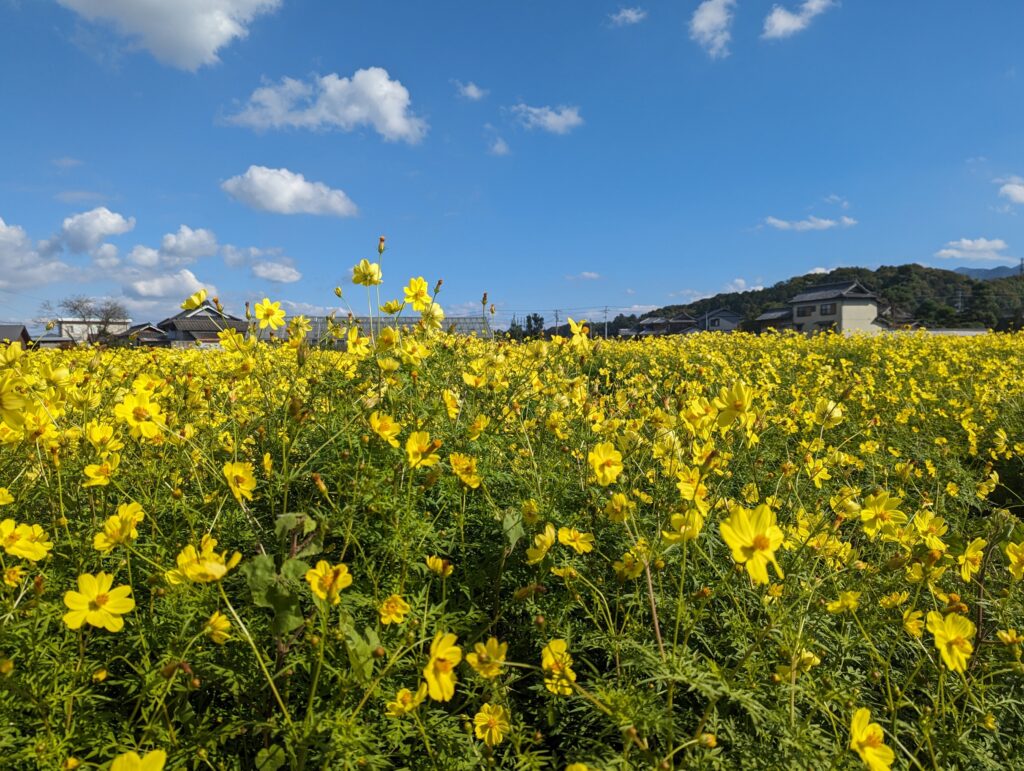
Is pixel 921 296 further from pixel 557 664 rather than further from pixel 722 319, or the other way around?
pixel 557 664

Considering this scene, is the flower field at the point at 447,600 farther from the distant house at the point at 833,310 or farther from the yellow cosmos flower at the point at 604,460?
the distant house at the point at 833,310

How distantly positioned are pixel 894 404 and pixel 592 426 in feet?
10.3

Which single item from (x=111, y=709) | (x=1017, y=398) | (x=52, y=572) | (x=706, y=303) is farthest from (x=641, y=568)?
(x=706, y=303)

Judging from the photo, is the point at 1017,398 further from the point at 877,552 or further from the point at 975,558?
the point at 975,558

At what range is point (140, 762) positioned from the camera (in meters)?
0.67

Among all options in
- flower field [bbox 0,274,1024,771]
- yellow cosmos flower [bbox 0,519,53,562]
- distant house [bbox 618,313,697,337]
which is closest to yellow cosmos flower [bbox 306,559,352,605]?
flower field [bbox 0,274,1024,771]

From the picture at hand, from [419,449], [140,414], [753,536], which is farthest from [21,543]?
[753,536]

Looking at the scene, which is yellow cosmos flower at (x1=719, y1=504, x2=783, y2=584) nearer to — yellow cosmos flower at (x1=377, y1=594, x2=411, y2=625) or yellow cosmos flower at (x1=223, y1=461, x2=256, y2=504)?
yellow cosmos flower at (x1=377, y1=594, x2=411, y2=625)

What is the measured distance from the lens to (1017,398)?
4555 millimetres

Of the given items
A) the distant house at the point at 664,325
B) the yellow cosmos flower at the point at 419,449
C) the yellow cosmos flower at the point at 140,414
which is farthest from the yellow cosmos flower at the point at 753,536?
the distant house at the point at 664,325

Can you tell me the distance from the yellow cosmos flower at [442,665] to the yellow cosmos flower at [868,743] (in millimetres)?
626

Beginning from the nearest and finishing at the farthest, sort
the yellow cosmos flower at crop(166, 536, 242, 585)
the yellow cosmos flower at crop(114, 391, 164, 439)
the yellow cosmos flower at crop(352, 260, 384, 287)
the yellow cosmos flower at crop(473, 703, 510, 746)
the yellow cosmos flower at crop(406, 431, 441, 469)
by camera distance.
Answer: the yellow cosmos flower at crop(166, 536, 242, 585) < the yellow cosmos flower at crop(473, 703, 510, 746) < the yellow cosmos flower at crop(406, 431, 441, 469) < the yellow cosmos flower at crop(114, 391, 164, 439) < the yellow cosmos flower at crop(352, 260, 384, 287)

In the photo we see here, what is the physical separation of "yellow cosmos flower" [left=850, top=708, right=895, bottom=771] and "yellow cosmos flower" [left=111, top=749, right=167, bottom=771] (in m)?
0.97

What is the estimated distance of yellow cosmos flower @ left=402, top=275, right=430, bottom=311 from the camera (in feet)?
6.29
